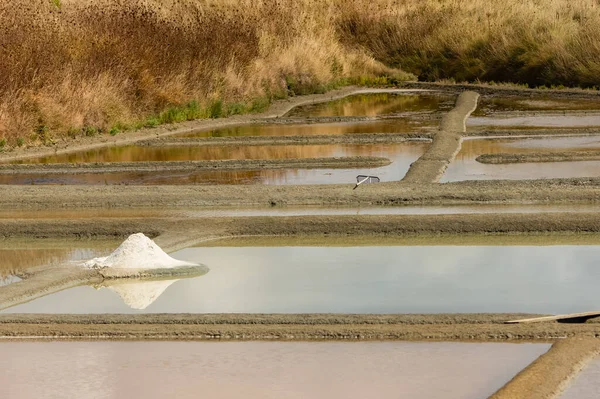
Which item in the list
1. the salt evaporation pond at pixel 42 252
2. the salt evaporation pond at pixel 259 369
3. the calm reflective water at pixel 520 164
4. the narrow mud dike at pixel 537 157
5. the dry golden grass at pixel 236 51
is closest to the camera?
the salt evaporation pond at pixel 259 369

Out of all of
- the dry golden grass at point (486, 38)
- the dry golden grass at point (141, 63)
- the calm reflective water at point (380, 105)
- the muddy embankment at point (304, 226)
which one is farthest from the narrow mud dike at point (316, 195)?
the dry golden grass at point (486, 38)

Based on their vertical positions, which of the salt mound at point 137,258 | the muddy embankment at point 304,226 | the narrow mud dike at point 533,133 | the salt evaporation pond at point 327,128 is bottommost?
the salt evaporation pond at point 327,128

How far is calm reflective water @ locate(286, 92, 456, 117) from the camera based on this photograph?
21.4 m

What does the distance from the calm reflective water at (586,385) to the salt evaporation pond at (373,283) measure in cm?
114

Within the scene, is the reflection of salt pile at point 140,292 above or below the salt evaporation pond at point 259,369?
below

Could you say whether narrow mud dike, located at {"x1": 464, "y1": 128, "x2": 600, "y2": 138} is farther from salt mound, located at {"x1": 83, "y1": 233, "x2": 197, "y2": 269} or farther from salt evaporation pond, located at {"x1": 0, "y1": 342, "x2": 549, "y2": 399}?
salt evaporation pond, located at {"x1": 0, "y1": 342, "x2": 549, "y2": 399}

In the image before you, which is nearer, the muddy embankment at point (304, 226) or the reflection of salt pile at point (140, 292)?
the reflection of salt pile at point (140, 292)

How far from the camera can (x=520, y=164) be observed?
13820mm

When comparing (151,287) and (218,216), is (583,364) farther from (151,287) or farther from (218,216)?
(218,216)

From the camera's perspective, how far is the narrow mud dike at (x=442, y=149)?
41.3ft

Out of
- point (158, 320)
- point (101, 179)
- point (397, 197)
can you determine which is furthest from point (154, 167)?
point (158, 320)

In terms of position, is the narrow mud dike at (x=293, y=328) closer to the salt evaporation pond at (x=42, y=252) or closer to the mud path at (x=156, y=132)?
the salt evaporation pond at (x=42, y=252)

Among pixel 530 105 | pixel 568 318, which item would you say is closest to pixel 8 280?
pixel 568 318

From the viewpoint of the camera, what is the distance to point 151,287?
8.18 m
